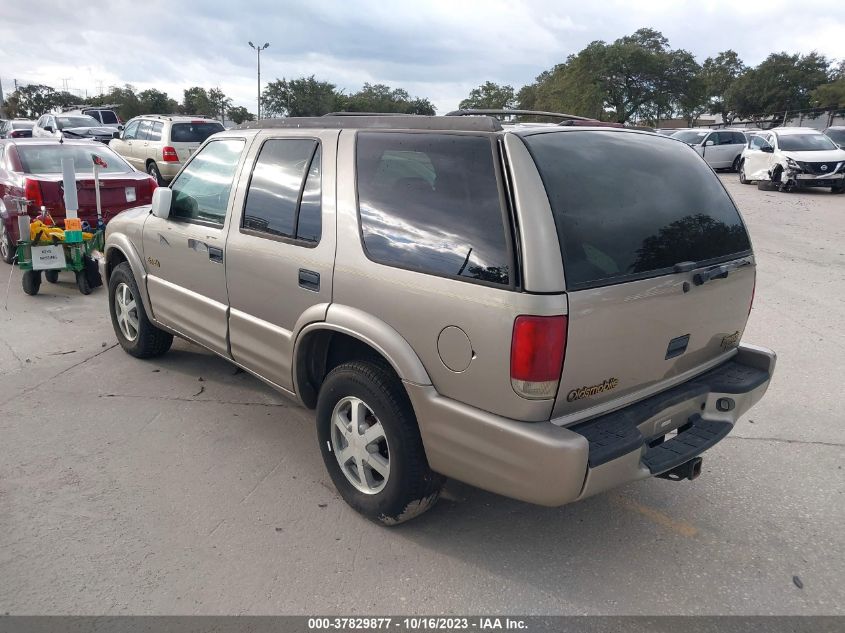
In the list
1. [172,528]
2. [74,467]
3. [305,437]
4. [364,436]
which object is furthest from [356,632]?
[74,467]

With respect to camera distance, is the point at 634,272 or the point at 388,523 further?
the point at 388,523

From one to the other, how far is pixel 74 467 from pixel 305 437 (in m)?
1.34

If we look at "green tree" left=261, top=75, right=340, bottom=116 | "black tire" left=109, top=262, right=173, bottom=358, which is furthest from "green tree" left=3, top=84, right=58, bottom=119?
"black tire" left=109, top=262, right=173, bottom=358

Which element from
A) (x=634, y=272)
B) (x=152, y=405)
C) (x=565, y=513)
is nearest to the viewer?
(x=634, y=272)

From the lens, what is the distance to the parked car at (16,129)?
73.1 ft

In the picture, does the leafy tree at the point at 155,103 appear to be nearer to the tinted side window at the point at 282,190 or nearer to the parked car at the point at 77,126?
the parked car at the point at 77,126

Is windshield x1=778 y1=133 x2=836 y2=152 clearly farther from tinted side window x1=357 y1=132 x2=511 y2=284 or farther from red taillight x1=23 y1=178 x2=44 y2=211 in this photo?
tinted side window x1=357 y1=132 x2=511 y2=284

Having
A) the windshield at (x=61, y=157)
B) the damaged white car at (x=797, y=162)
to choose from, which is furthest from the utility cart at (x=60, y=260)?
the damaged white car at (x=797, y=162)

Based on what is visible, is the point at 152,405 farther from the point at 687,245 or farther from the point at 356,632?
the point at 687,245

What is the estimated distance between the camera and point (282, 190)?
143 inches

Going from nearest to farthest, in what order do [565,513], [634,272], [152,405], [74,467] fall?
[634,272] → [565,513] → [74,467] → [152,405]

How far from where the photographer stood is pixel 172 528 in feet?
10.4

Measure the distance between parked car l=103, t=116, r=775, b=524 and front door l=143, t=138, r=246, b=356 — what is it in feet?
0.79

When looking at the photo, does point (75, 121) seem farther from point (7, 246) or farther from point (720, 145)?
point (720, 145)
